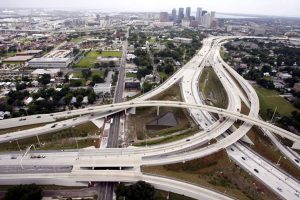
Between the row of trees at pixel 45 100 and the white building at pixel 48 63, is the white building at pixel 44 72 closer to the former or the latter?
the white building at pixel 48 63

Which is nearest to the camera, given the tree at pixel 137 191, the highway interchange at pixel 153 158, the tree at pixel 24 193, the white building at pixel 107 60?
the tree at pixel 24 193

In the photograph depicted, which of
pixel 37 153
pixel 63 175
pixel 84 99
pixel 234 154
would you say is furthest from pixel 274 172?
pixel 84 99

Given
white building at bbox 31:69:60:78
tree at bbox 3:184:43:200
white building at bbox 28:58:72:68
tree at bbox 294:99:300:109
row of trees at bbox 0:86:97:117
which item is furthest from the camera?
white building at bbox 28:58:72:68

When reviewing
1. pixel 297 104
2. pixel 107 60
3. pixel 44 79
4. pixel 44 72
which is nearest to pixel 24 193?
pixel 44 79

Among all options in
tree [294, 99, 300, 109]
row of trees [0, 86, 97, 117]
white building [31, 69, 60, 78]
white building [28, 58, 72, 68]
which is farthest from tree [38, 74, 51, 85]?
tree [294, 99, 300, 109]

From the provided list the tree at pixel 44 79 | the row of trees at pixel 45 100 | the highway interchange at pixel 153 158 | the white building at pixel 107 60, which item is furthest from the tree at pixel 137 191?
the white building at pixel 107 60

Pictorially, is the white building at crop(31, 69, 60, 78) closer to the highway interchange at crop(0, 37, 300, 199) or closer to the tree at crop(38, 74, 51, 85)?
the tree at crop(38, 74, 51, 85)

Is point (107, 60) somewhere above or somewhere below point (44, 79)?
above

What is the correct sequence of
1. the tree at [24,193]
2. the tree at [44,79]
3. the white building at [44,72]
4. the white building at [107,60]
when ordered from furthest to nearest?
the white building at [107,60] < the white building at [44,72] < the tree at [44,79] < the tree at [24,193]

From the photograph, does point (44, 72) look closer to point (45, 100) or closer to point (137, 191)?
point (45, 100)
